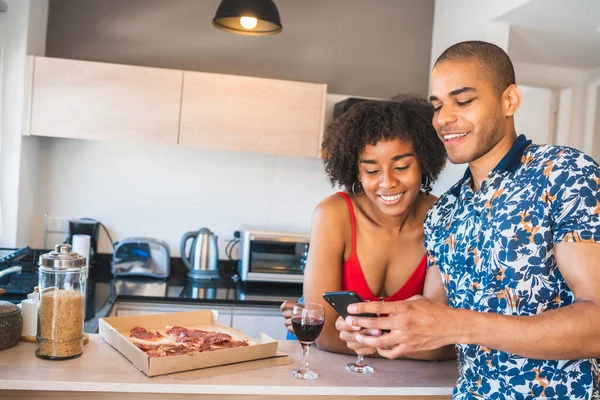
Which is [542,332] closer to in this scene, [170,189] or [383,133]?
[383,133]

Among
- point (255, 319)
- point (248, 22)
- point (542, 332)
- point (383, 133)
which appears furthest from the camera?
point (255, 319)

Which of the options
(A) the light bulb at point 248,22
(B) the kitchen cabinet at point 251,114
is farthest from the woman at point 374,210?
(B) the kitchen cabinet at point 251,114

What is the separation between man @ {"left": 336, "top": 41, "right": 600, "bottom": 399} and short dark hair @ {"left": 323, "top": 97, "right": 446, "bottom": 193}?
316 mm

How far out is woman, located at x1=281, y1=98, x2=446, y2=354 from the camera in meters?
1.90

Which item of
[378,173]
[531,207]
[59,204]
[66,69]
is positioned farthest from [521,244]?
[59,204]

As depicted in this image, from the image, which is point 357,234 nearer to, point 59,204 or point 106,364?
point 106,364

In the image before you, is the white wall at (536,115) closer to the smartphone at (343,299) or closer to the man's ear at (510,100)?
the man's ear at (510,100)

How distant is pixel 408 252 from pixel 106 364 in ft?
3.19

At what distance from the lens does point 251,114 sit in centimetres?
353

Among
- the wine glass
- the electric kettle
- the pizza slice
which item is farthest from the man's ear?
the electric kettle

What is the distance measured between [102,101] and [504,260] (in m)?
2.62

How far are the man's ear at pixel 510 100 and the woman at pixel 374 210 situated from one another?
449 millimetres

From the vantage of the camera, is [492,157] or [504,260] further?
[492,157]

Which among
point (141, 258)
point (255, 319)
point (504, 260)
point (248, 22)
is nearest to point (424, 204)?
point (504, 260)
